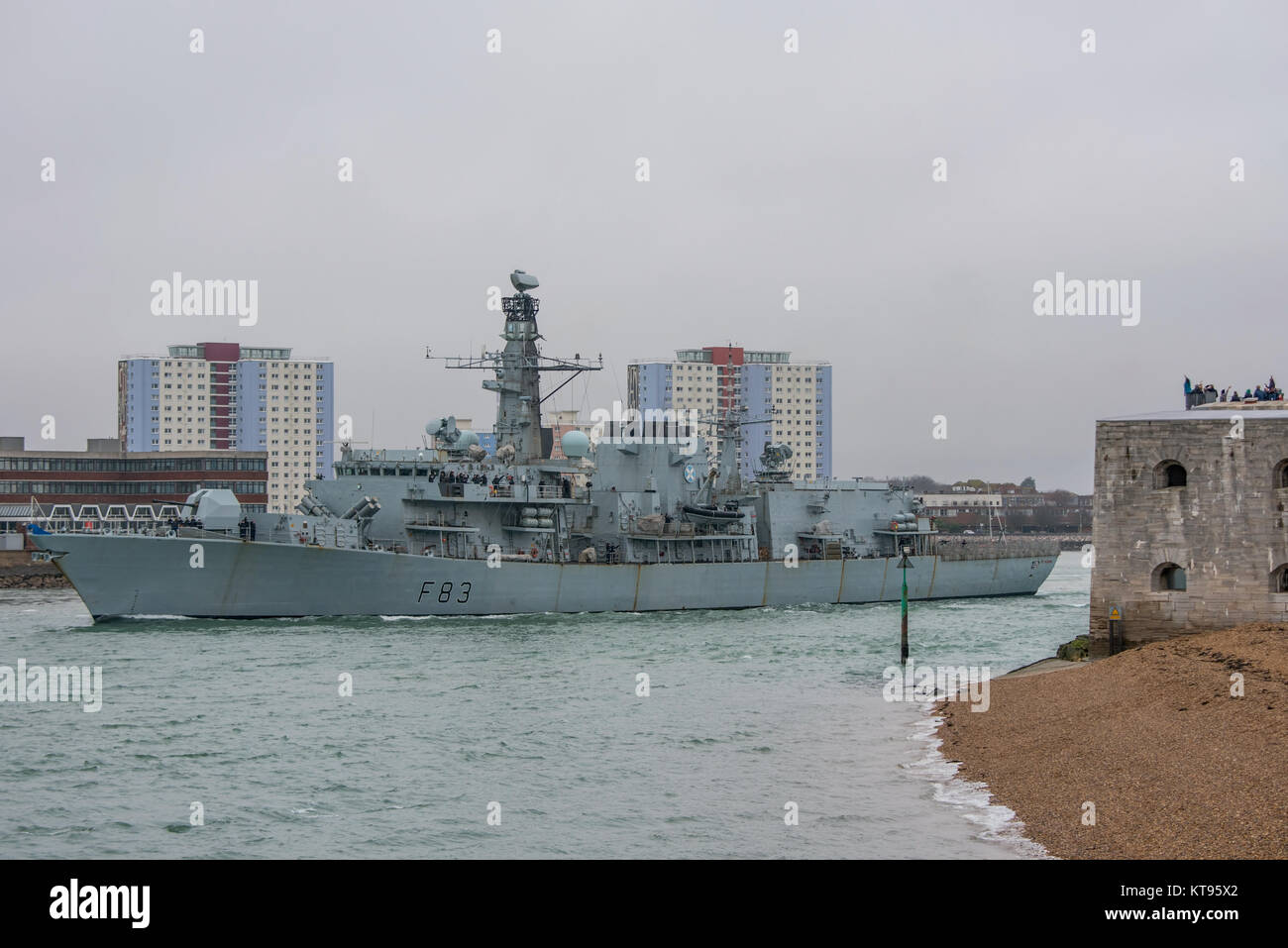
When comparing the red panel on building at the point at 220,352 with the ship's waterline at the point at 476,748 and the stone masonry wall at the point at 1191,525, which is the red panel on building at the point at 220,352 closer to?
the ship's waterline at the point at 476,748

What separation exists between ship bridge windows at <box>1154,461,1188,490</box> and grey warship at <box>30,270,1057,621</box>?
68.2ft

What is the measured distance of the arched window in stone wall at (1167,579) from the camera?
23.4 metres

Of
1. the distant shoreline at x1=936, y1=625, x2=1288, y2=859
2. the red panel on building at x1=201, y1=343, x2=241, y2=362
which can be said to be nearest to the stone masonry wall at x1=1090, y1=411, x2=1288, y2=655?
the distant shoreline at x1=936, y1=625, x2=1288, y2=859

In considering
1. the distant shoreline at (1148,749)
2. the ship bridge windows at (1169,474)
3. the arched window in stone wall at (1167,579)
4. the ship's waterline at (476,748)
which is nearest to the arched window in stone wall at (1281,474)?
the ship bridge windows at (1169,474)

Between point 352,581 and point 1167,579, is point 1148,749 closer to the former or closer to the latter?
point 1167,579

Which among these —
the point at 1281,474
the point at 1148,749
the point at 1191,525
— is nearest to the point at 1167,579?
the point at 1191,525

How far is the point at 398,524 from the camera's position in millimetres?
39812

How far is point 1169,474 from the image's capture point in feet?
77.4

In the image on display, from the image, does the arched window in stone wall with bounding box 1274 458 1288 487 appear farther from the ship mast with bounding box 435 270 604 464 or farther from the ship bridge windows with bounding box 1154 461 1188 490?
the ship mast with bounding box 435 270 604 464

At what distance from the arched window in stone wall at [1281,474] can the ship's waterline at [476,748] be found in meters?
7.54

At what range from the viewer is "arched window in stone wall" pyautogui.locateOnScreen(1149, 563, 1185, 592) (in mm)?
23359
